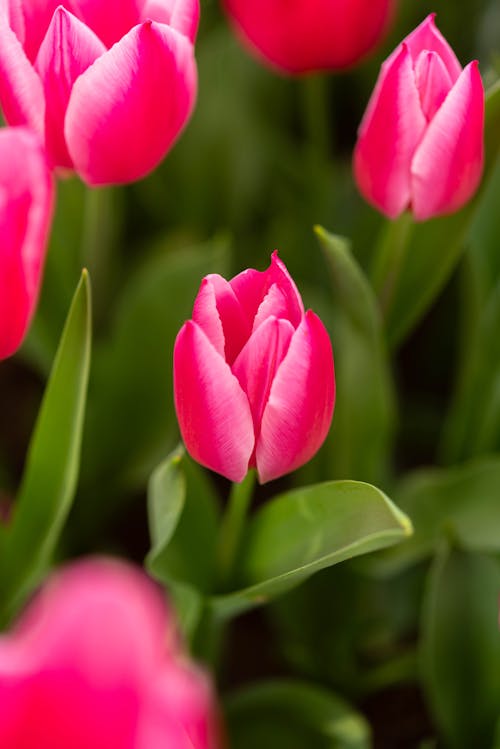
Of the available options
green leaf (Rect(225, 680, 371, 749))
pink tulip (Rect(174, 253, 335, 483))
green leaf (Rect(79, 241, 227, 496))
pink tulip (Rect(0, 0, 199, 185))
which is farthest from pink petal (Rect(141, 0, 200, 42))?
green leaf (Rect(225, 680, 371, 749))

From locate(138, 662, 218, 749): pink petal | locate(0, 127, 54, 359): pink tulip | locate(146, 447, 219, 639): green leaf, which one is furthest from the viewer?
locate(146, 447, 219, 639): green leaf

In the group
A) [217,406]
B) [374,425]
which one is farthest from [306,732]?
[217,406]

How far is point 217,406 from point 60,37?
0.47 ft

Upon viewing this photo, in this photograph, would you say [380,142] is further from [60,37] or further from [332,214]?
[332,214]

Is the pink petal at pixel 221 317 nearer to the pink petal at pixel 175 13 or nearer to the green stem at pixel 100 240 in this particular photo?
the pink petal at pixel 175 13

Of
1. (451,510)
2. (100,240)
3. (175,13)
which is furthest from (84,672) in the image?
(100,240)

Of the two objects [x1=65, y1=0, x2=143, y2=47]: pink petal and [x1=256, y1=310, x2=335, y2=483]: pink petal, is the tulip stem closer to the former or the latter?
[x1=256, y1=310, x2=335, y2=483]: pink petal

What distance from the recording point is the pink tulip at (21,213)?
33cm

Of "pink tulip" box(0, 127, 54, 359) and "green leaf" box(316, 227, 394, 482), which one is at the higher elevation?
"pink tulip" box(0, 127, 54, 359)

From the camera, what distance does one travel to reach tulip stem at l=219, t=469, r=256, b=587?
46 centimetres

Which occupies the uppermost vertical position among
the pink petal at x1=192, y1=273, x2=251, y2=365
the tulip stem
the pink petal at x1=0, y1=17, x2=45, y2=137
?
the pink petal at x1=0, y1=17, x2=45, y2=137

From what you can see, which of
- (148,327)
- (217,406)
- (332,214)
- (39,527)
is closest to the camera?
(217,406)

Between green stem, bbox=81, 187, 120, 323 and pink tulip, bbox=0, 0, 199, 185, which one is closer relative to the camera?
pink tulip, bbox=0, 0, 199, 185

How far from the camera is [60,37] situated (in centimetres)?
38
